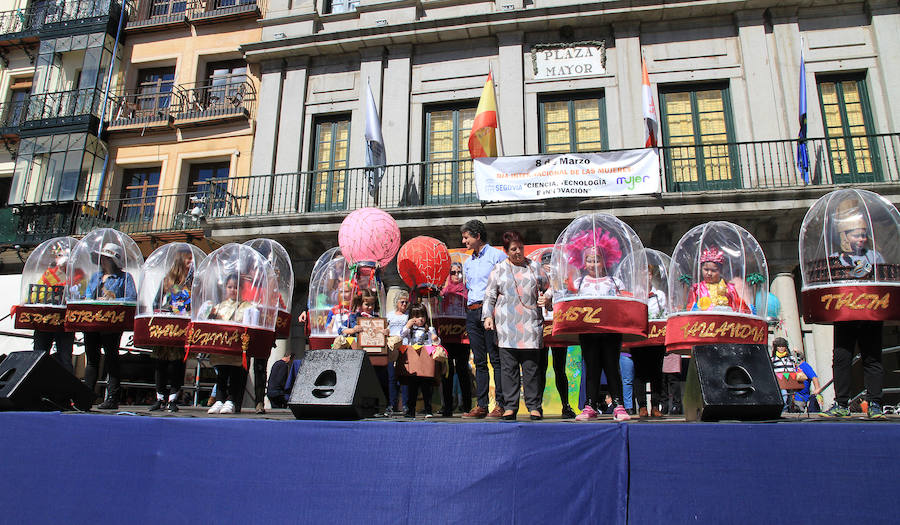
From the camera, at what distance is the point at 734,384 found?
395cm

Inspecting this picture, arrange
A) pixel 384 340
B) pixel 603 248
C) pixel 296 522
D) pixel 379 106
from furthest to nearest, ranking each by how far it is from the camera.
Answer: pixel 379 106 < pixel 384 340 < pixel 603 248 < pixel 296 522

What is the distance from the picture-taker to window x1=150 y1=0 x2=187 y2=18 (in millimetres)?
18125

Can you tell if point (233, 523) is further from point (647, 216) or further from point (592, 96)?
point (592, 96)

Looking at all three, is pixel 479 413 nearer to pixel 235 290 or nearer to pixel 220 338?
pixel 220 338

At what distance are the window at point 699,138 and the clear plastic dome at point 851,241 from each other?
259 inches

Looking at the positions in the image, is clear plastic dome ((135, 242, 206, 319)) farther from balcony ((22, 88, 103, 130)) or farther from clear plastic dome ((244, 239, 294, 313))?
balcony ((22, 88, 103, 130))

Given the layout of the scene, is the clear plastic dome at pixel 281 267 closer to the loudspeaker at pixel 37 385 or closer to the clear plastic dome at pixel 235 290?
the clear plastic dome at pixel 235 290

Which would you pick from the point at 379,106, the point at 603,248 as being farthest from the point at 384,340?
the point at 379,106

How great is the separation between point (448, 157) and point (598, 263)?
910 cm

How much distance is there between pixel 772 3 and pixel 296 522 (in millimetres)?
14199

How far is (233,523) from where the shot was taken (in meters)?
3.75

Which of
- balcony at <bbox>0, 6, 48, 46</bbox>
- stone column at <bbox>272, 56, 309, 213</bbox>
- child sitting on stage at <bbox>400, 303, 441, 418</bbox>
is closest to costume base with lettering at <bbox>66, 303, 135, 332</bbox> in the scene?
child sitting on stage at <bbox>400, 303, 441, 418</bbox>

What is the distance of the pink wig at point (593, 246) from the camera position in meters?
5.73

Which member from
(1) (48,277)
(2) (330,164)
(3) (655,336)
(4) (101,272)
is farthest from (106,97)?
(3) (655,336)
